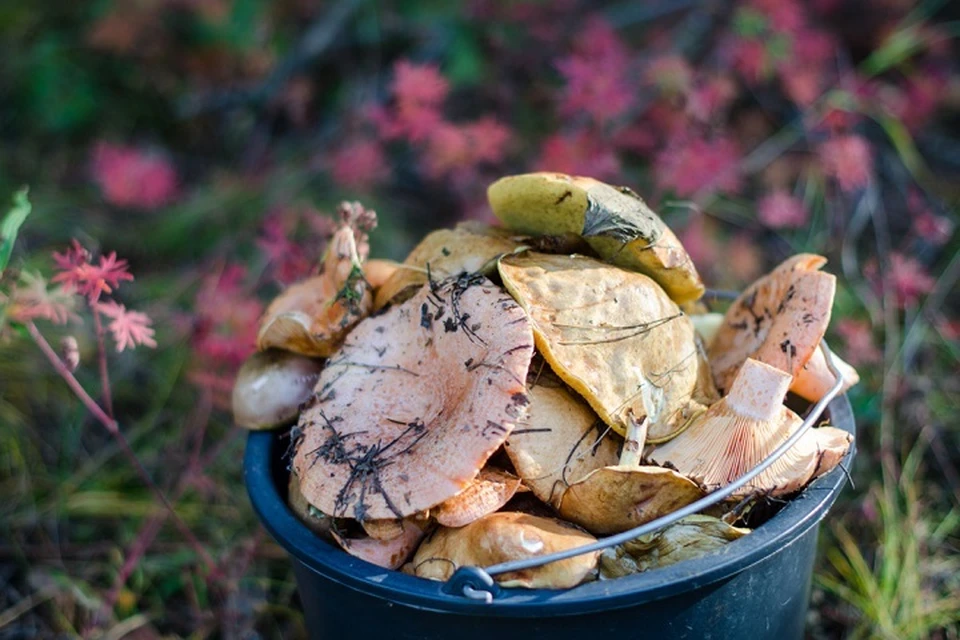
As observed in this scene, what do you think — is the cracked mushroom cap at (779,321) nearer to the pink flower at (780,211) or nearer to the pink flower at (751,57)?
the pink flower at (780,211)

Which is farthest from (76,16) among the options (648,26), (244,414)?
(244,414)

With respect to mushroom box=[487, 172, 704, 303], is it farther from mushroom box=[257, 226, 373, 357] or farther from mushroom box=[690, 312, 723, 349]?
mushroom box=[257, 226, 373, 357]

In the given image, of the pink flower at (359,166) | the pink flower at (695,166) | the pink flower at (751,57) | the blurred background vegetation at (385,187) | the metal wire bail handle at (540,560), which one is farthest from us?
the pink flower at (359,166)

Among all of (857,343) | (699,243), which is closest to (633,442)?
(857,343)

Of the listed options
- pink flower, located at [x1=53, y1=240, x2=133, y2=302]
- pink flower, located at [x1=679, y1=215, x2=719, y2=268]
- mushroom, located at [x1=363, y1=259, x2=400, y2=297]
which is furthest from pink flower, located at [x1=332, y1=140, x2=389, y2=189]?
pink flower, located at [x1=53, y1=240, x2=133, y2=302]

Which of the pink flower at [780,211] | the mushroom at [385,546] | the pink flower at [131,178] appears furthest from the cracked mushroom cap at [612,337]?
the pink flower at [131,178]

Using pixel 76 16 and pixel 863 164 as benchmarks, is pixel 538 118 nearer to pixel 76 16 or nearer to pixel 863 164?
pixel 863 164

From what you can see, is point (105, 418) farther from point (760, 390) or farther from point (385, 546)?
point (760, 390)

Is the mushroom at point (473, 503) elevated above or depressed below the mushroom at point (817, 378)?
below
